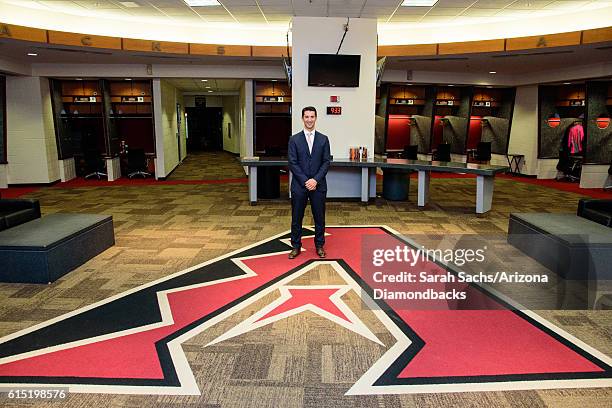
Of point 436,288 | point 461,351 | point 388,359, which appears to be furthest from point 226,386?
point 436,288

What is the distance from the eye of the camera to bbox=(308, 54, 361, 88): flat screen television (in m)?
7.90

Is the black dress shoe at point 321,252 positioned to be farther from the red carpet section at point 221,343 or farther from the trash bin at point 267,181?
the trash bin at point 267,181

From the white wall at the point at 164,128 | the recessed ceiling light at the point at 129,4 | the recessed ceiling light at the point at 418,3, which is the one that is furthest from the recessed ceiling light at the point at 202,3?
the white wall at the point at 164,128

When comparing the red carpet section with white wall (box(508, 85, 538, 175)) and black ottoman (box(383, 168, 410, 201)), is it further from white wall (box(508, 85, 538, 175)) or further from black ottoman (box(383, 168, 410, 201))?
white wall (box(508, 85, 538, 175))

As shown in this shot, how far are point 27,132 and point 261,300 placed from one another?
9.49 m

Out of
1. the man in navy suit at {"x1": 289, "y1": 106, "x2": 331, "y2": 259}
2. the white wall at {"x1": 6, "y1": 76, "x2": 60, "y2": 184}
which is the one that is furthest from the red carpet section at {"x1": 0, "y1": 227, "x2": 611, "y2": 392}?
the white wall at {"x1": 6, "y1": 76, "x2": 60, "y2": 184}

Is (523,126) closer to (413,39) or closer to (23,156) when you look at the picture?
(413,39)

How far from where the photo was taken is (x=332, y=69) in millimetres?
7945

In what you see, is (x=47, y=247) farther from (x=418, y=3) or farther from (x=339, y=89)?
(x=418, y=3)

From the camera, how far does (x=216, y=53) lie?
9562 millimetres

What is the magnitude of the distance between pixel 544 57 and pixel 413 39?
109 inches

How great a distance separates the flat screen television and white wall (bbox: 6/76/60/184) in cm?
691

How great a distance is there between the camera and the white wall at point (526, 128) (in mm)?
12555

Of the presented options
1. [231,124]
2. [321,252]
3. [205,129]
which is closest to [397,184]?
[321,252]
